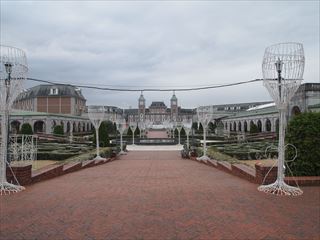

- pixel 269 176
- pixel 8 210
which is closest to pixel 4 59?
pixel 8 210

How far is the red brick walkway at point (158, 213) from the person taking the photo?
12.9 ft

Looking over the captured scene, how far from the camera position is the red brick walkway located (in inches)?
155

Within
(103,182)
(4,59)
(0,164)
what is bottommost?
(103,182)

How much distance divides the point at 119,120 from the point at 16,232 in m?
22.0

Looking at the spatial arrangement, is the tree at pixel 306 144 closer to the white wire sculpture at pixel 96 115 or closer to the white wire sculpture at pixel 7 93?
the white wire sculpture at pixel 7 93

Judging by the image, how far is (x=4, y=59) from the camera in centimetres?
680

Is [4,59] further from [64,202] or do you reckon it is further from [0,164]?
[64,202]

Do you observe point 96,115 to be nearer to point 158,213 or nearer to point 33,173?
point 33,173

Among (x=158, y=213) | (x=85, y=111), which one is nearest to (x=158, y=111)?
(x=85, y=111)

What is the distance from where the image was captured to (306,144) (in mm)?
7184

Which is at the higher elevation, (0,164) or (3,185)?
(0,164)

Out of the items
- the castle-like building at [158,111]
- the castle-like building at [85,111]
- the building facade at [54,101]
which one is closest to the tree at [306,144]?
the castle-like building at [85,111]

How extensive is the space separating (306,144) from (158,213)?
14.1 ft

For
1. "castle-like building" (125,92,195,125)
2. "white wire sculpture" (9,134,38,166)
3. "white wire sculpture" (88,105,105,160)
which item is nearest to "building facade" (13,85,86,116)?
"castle-like building" (125,92,195,125)
